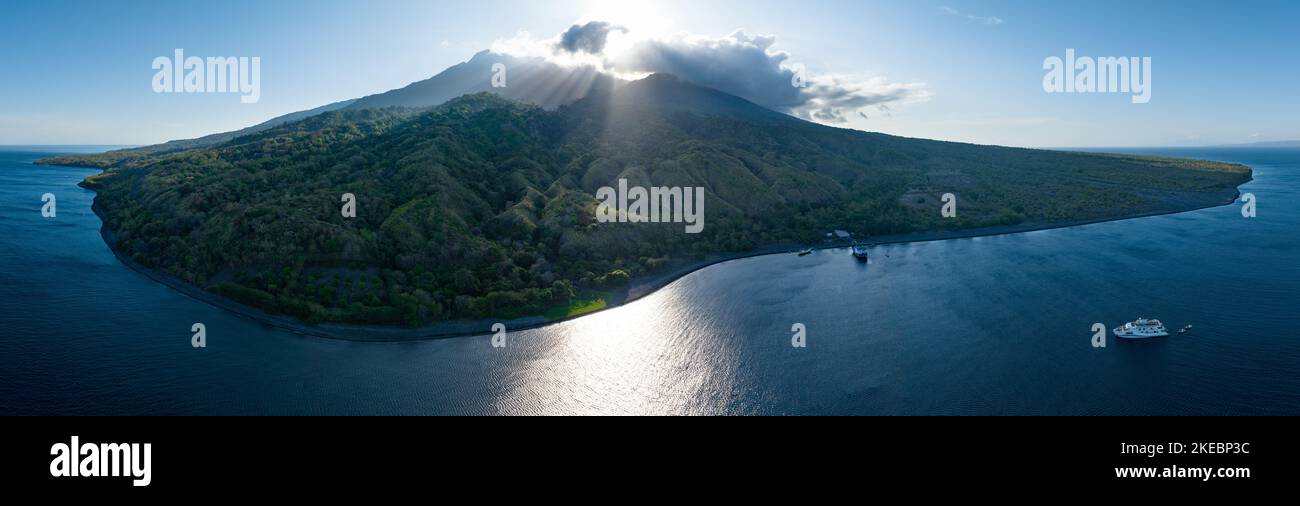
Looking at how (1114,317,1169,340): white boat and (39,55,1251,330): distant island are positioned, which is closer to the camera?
(1114,317,1169,340): white boat

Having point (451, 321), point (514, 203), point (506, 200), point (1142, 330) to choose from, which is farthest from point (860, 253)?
point (451, 321)

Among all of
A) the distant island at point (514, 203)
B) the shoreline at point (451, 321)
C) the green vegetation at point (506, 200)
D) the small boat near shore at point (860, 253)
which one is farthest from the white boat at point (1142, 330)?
the green vegetation at point (506, 200)

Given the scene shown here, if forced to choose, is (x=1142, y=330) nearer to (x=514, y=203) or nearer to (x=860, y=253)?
(x=860, y=253)

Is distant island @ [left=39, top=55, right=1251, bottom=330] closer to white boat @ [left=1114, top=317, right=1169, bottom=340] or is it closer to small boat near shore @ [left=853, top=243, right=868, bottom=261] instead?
small boat near shore @ [left=853, top=243, right=868, bottom=261]

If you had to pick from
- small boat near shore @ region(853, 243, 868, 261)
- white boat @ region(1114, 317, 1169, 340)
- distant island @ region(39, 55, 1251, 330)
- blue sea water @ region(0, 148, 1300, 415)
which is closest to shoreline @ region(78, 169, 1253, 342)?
distant island @ region(39, 55, 1251, 330)

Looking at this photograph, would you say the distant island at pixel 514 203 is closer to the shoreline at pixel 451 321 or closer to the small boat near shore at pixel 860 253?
the shoreline at pixel 451 321
